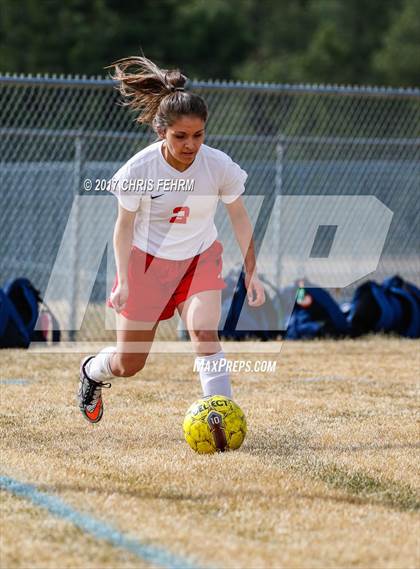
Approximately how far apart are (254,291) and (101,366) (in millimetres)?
984

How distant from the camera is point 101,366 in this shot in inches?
233

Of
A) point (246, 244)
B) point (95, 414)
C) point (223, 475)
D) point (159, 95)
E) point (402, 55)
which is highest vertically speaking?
point (402, 55)

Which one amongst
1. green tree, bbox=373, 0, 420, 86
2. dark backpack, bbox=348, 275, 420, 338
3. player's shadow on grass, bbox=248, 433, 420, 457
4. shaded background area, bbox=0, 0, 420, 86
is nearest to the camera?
player's shadow on grass, bbox=248, 433, 420, 457

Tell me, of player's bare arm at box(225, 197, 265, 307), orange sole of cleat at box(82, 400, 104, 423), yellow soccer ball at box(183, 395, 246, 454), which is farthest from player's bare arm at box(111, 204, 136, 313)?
orange sole of cleat at box(82, 400, 104, 423)

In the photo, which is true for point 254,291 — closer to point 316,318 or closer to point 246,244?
point 246,244

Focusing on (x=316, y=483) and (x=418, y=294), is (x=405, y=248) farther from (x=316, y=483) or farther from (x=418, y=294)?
(x=316, y=483)

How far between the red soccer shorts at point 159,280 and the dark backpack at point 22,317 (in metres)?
4.06

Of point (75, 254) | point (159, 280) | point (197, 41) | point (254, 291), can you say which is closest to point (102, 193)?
A: point (75, 254)

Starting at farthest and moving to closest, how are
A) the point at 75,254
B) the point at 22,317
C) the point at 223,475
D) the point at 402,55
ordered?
the point at 402,55, the point at 75,254, the point at 22,317, the point at 223,475

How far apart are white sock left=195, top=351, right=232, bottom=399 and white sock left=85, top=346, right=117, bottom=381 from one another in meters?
0.58

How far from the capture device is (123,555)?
3.55 metres

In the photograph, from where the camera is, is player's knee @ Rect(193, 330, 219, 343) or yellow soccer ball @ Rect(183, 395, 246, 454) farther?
player's knee @ Rect(193, 330, 219, 343)

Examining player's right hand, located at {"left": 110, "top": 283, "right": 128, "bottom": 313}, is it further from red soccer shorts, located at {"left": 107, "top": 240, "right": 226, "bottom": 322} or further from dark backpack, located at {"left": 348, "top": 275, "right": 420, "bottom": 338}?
dark backpack, located at {"left": 348, "top": 275, "right": 420, "bottom": 338}

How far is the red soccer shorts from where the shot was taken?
5.61 metres
